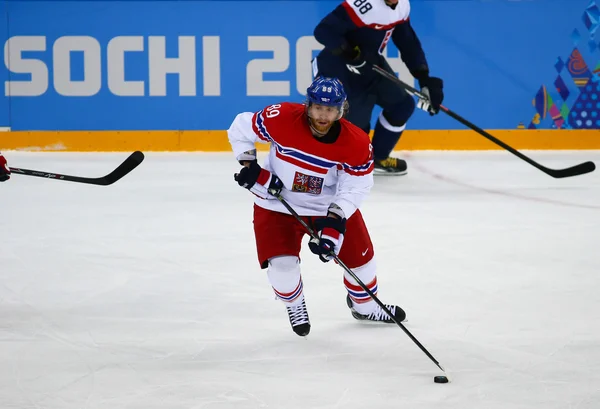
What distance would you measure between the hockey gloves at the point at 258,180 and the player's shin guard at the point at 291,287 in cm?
20

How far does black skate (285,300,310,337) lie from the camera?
2688 mm

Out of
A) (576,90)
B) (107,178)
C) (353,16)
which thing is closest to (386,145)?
(353,16)

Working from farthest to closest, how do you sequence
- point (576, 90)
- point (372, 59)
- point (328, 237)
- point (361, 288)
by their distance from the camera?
point (576, 90) → point (372, 59) → point (361, 288) → point (328, 237)

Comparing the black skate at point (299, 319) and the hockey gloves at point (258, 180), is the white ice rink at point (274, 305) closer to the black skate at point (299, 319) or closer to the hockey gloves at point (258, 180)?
the black skate at point (299, 319)

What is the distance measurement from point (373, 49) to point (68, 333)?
285cm

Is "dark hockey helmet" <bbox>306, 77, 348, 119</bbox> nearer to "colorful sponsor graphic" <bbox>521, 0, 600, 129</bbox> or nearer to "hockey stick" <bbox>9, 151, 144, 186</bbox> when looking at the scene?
"hockey stick" <bbox>9, 151, 144, 186</bbox>

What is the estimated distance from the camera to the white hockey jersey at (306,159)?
266 cm

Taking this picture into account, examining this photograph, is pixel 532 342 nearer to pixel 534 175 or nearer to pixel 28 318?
pixel 28 318

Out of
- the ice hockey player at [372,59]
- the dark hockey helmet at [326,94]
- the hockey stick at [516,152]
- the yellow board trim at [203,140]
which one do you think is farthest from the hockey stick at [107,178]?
the yellow board trim at [203,140]

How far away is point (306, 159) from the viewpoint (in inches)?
106

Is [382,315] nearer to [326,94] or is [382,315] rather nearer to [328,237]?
[328,237]

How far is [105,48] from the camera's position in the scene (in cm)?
611

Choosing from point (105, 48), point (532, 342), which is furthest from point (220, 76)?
point (532, 342)

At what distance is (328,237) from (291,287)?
217 mm
